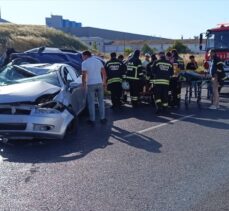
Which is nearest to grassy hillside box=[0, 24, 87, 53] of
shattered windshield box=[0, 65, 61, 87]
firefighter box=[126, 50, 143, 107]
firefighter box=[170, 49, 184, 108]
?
firefighter box=[126, 50, 143, 107]

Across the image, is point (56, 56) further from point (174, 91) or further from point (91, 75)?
point (91, 75)

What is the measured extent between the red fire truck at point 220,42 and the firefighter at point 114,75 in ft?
20.7

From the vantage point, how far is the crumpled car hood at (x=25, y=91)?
780 centimetres

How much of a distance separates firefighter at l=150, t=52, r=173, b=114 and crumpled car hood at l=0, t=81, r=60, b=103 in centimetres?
394

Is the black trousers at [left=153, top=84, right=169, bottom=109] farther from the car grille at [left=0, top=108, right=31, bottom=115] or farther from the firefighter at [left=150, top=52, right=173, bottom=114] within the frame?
the car grille at [left=0, top=108, right=31, bottom=115]

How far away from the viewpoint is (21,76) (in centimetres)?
990

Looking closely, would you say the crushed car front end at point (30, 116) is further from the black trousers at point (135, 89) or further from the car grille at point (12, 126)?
the black trousers at point (135, 89)

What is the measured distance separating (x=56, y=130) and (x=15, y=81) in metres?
2.14

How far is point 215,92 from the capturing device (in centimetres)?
1312

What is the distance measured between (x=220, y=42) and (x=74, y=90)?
10398 millimetres

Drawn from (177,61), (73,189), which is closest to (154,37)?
(177,61)

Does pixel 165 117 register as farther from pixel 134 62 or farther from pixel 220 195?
pixel 220 195

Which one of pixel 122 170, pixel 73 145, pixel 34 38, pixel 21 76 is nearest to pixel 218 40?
pixel 21 76

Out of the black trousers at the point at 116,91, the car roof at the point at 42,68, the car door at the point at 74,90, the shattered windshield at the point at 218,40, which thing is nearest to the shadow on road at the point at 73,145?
the car door at the point at 74,90
